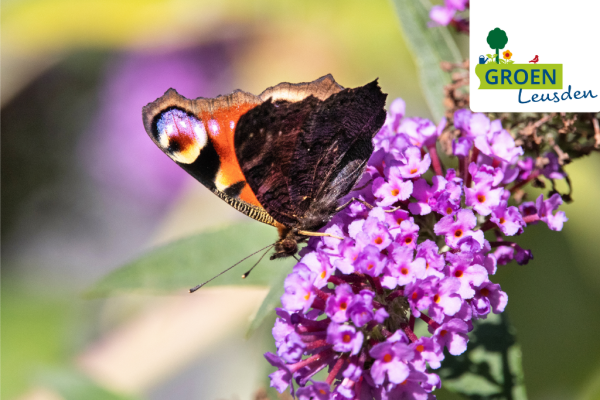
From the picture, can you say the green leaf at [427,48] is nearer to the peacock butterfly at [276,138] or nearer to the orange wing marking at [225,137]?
the peacock butterfly at [276,138]

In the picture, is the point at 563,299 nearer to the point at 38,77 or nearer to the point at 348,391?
the point at 348,391

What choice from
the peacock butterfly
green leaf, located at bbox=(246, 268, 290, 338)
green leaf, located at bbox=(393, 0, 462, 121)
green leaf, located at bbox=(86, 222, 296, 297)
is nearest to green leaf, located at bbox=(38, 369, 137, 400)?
green leaf, located at bbox=(86, 222, 296, 297)

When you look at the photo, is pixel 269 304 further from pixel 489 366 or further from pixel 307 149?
pixel 489 366

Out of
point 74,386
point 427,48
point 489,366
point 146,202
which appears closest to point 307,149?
point 427,48

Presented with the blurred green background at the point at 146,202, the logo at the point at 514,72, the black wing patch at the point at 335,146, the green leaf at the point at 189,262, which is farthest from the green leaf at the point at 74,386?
the logo at the point at 514,72

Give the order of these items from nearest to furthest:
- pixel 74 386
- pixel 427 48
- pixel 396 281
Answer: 1. pixel 396 281
2. pixel 427 48
3. pixel 74 386

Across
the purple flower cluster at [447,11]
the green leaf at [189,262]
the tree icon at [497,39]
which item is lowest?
the green leaf at [189,262]
